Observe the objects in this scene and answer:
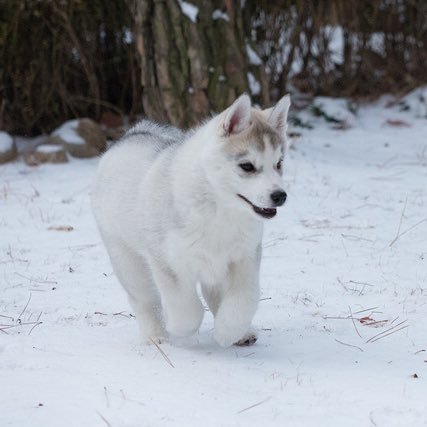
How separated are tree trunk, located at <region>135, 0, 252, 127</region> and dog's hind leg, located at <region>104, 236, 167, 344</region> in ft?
13.3

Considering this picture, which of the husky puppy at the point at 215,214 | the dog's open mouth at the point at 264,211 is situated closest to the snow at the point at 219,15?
the husky puppy at the point at 215,214

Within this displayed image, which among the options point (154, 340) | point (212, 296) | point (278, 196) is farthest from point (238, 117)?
point (154, 340)

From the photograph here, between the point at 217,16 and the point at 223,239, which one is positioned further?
the point at 217,16

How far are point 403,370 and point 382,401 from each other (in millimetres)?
474

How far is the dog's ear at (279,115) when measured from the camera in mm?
4520

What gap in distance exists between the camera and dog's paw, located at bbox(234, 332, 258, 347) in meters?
4.74

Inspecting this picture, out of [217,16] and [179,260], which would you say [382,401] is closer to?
[179,260]

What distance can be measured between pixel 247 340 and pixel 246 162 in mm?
1027

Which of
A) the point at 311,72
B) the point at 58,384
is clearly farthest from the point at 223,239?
the point at 311,72

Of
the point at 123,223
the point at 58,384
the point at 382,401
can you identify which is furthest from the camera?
the point at 123,223

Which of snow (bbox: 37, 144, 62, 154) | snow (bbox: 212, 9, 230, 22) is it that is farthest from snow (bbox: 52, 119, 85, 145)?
snow (bbox: 212, 9, 230, 22)

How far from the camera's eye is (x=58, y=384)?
13.1ft

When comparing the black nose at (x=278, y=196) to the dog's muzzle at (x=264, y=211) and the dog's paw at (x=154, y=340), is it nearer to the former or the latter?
the dog's muzzle at (x=264, y=211)

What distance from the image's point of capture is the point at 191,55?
872 centimetres
